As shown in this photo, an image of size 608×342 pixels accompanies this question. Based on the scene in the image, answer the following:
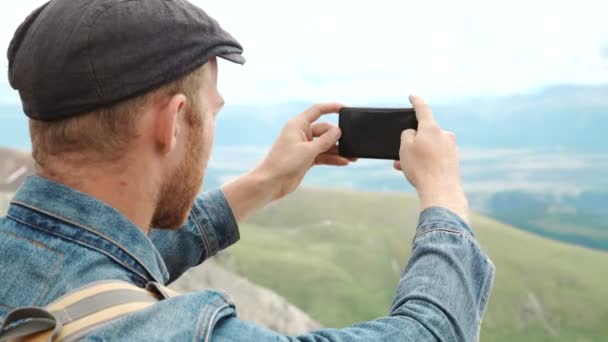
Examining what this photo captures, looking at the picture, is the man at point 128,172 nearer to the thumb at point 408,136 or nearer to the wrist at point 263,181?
the thumb at point 408,136

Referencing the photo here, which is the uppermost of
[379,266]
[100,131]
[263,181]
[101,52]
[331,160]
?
[101,52]

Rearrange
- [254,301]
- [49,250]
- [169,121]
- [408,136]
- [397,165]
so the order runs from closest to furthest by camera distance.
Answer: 1. [49,250]
2. [169,121]
3. [408,136]
4. [397,165]
5. [254,301]

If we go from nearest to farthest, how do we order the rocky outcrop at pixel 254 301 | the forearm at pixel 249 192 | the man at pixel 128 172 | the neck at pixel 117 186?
the man at pixel 128 172 → the neck at pixel 117 186 → the forearm at pixel 249 192 → the rocky outcrop at pixel 254 301

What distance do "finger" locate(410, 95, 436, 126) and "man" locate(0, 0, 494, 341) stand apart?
0.92ft

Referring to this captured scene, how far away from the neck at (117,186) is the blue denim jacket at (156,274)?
0.03 meters

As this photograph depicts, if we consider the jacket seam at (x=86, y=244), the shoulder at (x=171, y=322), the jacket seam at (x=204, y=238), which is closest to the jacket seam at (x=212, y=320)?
the shoulder at (x=171, y=322)

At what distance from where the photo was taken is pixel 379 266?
148 ft

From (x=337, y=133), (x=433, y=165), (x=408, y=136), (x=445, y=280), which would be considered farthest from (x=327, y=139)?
(x=445, y=280)

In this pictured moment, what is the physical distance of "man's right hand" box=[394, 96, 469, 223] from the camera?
1649 millimetres

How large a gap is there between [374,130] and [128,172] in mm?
804

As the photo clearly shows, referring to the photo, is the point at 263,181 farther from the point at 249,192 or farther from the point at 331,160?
the point at 331,160

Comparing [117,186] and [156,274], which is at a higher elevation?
[117,186]

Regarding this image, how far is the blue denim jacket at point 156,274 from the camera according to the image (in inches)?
49.0

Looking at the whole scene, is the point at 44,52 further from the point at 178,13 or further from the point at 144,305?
the point at 144,305
